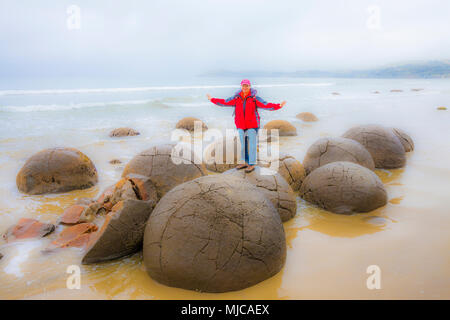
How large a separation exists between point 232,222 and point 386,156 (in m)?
5.95

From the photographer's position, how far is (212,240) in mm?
3053

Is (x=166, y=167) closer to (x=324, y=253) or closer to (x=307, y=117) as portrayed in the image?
(x=324, y=253)

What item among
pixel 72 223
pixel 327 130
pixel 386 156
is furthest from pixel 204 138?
pixel 72 223

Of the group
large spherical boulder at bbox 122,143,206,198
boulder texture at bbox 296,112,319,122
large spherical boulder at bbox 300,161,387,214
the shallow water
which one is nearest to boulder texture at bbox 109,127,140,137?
the shallow water

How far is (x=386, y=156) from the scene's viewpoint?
753 cm

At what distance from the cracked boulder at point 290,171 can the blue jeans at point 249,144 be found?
2.69 ft

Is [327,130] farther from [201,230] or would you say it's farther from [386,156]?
[201,230]

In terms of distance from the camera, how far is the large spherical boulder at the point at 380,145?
24.7 ft

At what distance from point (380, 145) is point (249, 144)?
4.35m

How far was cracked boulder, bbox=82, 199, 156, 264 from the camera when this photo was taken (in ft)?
11.7

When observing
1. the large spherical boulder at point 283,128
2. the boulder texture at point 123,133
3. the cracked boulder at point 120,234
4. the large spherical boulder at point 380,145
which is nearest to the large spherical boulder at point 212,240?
the cracked boulder at point 120,234

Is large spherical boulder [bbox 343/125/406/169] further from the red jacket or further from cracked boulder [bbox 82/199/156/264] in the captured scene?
cracked boulder [bbox 82/199/156/264]

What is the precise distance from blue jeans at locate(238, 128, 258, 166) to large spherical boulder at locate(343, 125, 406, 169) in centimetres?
377

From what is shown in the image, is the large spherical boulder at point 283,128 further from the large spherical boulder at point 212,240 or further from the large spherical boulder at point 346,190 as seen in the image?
the large spherical boulder at point 212,240
